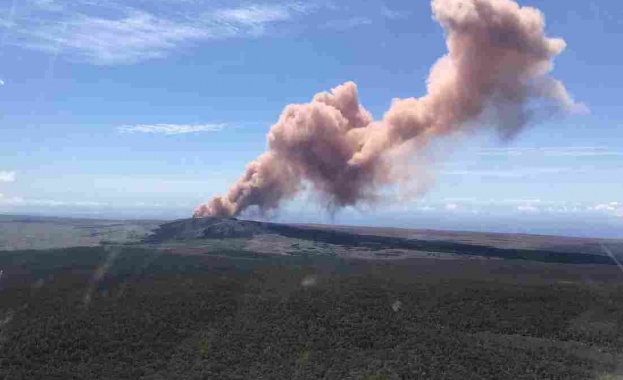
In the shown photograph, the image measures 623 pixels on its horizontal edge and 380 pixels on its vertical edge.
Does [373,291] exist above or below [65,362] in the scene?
above

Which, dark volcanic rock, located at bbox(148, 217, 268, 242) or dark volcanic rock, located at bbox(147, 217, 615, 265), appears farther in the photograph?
dark volcanic rock, located at bbox(148, 217, 268, 242)

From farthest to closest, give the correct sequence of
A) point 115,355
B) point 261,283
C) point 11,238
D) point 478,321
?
1. point 11,238
2. point 261,283
3. point 478,321
4. point 115,355

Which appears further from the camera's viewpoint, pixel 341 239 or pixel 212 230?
pixel 341 239

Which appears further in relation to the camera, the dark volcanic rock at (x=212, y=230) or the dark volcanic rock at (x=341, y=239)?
the dark volcanic rock at (x=212, y=230)

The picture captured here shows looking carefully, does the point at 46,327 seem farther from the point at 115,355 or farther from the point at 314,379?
the point at 314,379

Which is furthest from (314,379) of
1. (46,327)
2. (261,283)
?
(261,283)

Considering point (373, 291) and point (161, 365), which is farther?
point (373, 291)

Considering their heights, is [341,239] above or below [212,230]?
below

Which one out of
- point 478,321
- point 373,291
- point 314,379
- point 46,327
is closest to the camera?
point 314,379

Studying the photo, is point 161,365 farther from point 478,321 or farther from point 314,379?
point 478,321
